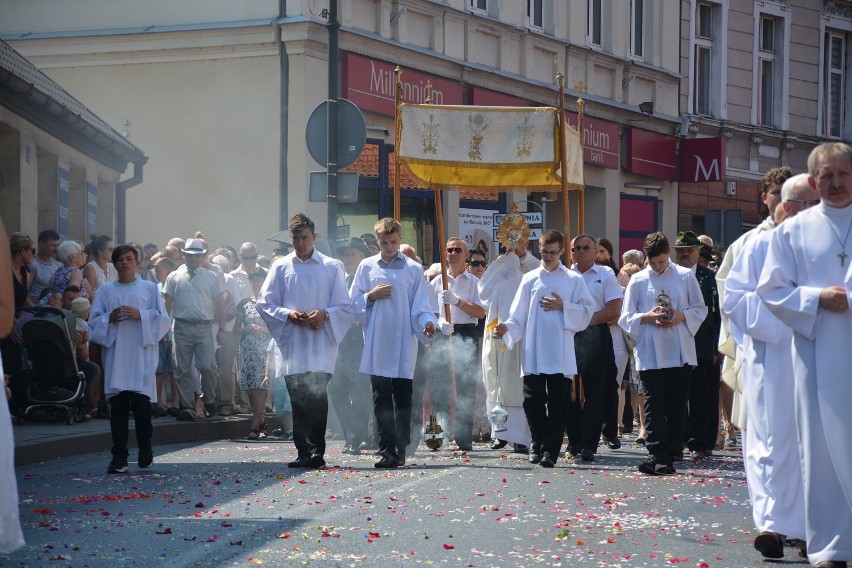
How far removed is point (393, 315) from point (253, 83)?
1065 centimetres

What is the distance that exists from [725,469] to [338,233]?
819cm

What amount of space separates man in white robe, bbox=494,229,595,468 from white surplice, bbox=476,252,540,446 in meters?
1.23

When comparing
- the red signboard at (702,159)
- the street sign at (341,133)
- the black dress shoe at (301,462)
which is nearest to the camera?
the black dress shoe at (301,462)

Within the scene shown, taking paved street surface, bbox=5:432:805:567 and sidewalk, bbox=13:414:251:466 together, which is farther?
sidewalk, bbox=13:414:251:466

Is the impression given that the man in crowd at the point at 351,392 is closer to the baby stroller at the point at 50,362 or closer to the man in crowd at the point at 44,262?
the baby stroller at the point at 50,362

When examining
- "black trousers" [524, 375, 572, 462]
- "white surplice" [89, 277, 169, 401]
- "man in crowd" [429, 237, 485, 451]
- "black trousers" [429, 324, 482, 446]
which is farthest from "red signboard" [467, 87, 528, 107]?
"white surplice" [89, 277, 169, 401]

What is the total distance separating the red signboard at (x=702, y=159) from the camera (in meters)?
33.4

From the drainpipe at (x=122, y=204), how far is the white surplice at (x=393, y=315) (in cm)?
1127

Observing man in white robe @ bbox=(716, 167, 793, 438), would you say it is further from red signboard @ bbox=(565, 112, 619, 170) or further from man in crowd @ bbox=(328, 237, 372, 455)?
red signboard @ bbox=(565, 112, 619, 170)

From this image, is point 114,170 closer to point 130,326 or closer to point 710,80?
point 130,326

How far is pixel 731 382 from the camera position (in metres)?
10.1

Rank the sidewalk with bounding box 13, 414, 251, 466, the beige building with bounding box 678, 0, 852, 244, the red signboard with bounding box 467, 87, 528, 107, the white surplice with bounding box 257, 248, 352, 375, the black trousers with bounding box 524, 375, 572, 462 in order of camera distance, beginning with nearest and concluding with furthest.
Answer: the white surplice with bounding box 257, 248, 352, 375
the black trousers with bounding box 524, 375, 572, 462
the sidewalk with bounding box 13, 414, 251, 466
the red signboard with bounding box 467, 87, 528, 107
the beige building with bounding box 678, 0, 852, 244

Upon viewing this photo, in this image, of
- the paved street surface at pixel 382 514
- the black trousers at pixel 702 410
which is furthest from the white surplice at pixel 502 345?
the black trousers at pixel 702 410

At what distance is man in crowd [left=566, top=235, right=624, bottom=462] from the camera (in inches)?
549
